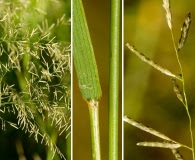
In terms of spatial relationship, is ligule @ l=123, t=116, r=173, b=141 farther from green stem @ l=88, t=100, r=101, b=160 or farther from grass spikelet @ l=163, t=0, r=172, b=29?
grass spikelet @ l=163, t=0, r=172, b=29

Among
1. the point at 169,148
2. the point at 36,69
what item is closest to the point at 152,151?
the point at 169,148

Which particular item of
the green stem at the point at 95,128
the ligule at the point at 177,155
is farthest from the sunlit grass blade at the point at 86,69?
the ligule at the point at 177,155

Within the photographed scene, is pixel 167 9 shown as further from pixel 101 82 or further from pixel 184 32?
pixel 101 82

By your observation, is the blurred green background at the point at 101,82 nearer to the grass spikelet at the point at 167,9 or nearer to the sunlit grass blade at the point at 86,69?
the sunlit grass blade at the point at 86,69

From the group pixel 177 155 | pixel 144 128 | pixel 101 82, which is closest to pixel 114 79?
pixel 101 82

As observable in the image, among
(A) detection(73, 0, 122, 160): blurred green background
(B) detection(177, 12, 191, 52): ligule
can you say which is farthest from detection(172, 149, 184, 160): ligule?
(B) detection(177, 12, 191, 52): ligule
